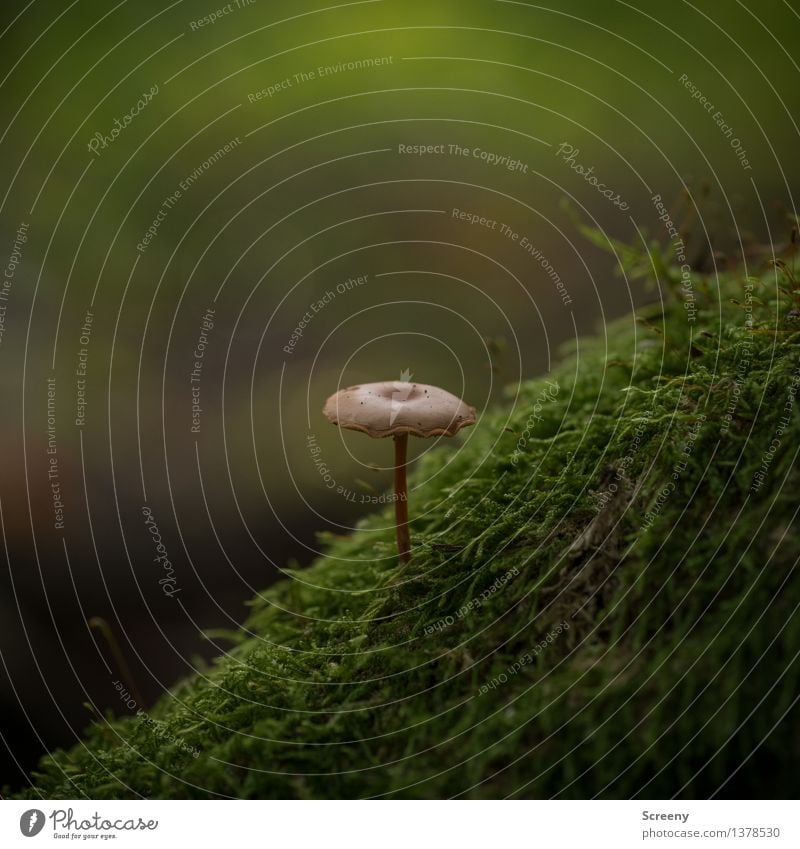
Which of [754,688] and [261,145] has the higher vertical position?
[261,145]

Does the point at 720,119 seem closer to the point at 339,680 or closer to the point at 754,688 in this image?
the point at 754,688

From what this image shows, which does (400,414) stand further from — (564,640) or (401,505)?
(564,640)

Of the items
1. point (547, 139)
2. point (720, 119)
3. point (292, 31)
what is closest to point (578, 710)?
point (292, 31)

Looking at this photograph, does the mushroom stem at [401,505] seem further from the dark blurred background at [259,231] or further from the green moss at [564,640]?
the dark blurred background at [259,231]
